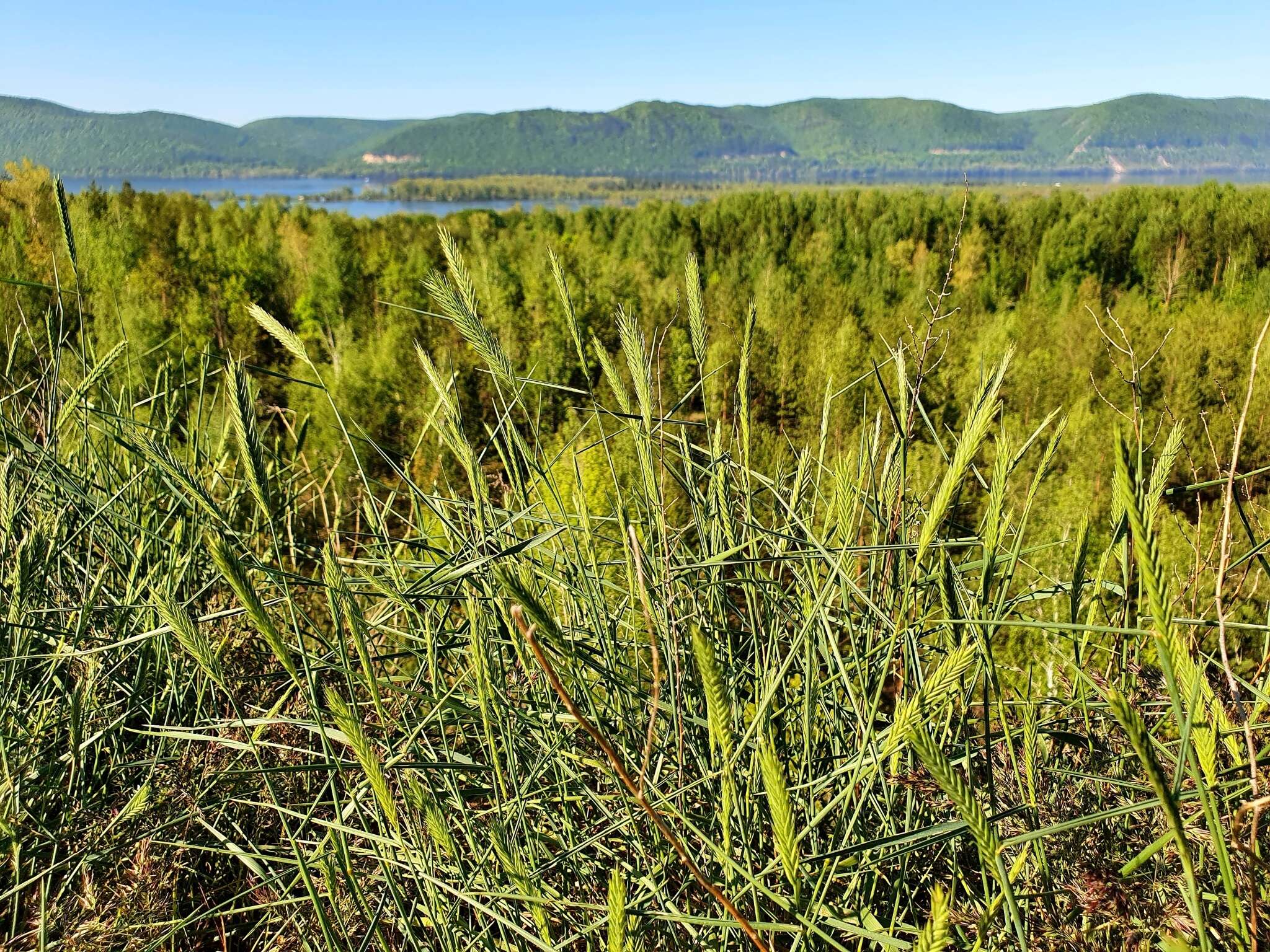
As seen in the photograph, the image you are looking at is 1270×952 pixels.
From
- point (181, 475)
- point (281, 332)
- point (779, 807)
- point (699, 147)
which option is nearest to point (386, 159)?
point (699, 147)

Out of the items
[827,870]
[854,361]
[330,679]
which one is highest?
[827,870]

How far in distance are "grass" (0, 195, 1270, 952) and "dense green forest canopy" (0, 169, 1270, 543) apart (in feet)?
0.87

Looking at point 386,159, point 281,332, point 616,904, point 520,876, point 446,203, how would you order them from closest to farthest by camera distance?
1. point 616,904
2. point 520,876
3. point 281,332
4. point 446,203
5. point 386,159

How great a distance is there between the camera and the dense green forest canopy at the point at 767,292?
7992mm

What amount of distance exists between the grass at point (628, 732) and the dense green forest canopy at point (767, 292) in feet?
0.87

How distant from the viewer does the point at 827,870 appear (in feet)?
2.49

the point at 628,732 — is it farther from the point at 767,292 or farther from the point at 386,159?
the point at 386,159

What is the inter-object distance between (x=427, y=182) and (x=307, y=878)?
111361mm

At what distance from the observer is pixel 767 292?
13.2 metres

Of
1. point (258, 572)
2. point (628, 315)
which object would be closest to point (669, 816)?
point (628, 315)

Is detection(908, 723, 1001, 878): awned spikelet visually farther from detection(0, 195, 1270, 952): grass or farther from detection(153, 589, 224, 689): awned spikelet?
detection(153, 589, 224, 689): awned spikelet

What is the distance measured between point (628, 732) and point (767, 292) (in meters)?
12.9

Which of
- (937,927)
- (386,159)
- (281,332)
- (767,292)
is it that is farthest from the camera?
(386,159)

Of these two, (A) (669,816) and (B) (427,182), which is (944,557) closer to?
(A) (669,816)
